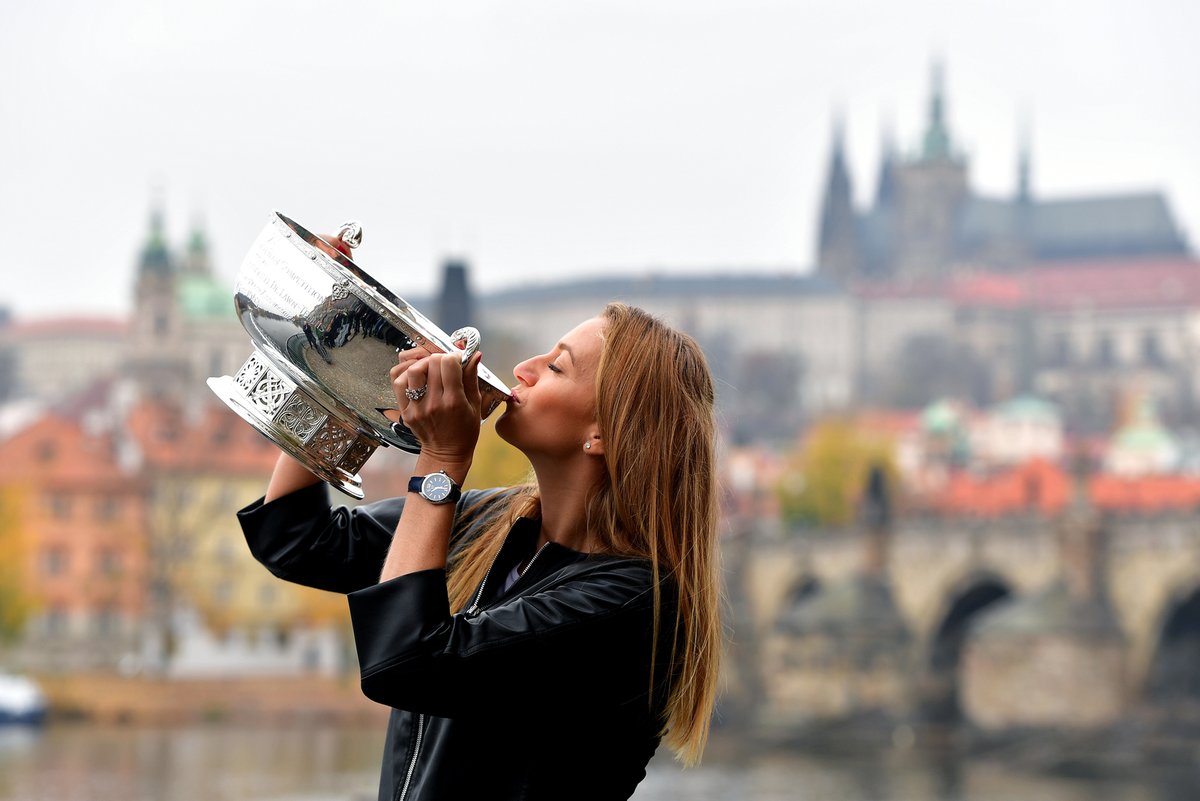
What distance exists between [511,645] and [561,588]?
117mm

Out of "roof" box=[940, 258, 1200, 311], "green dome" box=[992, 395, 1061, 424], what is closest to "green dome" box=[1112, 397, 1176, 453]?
"green dome" box=[992, 395, 1061, 424]

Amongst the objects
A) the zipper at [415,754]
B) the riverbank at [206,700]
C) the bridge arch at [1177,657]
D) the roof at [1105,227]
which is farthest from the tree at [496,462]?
the roof at [1105,227]

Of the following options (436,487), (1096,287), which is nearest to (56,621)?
(436,487)

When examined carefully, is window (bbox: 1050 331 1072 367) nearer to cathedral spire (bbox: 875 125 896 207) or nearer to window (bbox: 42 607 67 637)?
cathedral spire (bbox: 875 125 896 207)

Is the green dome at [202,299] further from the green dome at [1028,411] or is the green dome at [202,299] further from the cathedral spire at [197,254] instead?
the green dome at [1028,411]

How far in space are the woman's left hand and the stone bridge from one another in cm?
3528

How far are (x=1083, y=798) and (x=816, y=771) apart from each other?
17.8 feet

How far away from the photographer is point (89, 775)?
75.8ft

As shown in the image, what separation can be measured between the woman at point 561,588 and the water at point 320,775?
17.9m

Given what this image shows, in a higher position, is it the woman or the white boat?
the woman

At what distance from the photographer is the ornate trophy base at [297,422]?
2.59 metres

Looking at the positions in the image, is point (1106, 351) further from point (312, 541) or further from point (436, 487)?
point (436, 487)

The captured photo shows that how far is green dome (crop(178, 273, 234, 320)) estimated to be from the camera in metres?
100

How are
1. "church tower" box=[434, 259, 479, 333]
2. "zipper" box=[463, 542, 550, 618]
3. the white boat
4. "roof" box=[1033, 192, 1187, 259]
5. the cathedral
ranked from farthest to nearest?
the cathedral
"roof" box=[1033, 192, 1187, 259]
"church tower" box=[434, 259, 479, 333]
the white boat
"zipper" box=[463, 542, 550, 618]
